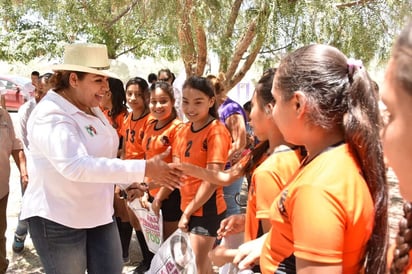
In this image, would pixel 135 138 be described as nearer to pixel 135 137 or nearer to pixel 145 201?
pixel 135 137

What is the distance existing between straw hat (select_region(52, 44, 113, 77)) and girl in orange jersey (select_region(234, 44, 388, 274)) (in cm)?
126

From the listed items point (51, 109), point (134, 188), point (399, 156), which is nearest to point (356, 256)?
point (399, 156)

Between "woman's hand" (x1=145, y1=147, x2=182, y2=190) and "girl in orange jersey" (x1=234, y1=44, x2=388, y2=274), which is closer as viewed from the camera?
"girl in orange jersey" (x1=234, y1=44, x2=388, y2=274)

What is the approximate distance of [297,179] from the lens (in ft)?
3.67

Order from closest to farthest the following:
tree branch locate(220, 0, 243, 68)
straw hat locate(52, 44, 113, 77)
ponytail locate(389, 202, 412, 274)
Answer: ponytail locate(389, 202, 412, 274) < straw hat locate(52, 44, 113, 77) < tree branch locate(220, 0, 243, 68)

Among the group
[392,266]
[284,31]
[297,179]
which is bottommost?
[392,266]

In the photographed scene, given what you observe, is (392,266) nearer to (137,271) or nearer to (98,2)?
(137,271)

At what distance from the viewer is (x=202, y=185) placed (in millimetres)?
2719

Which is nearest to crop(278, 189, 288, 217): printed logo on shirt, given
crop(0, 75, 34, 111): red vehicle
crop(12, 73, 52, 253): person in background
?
crop(12, 73, 52, 253): person in background

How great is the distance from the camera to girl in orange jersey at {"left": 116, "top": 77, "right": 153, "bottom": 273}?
3.74 m

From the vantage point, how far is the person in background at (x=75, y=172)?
78.0 inches

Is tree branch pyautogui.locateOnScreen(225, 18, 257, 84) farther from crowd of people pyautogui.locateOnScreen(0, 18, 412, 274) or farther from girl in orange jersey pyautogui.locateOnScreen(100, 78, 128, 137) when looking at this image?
girl in orange jersey pyautogui.locateOnScreen(100, 78, 128, 137)

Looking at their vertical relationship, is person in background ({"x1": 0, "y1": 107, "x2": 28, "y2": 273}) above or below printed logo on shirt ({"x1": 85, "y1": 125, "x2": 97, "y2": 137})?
below

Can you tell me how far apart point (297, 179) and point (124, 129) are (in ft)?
10.4
